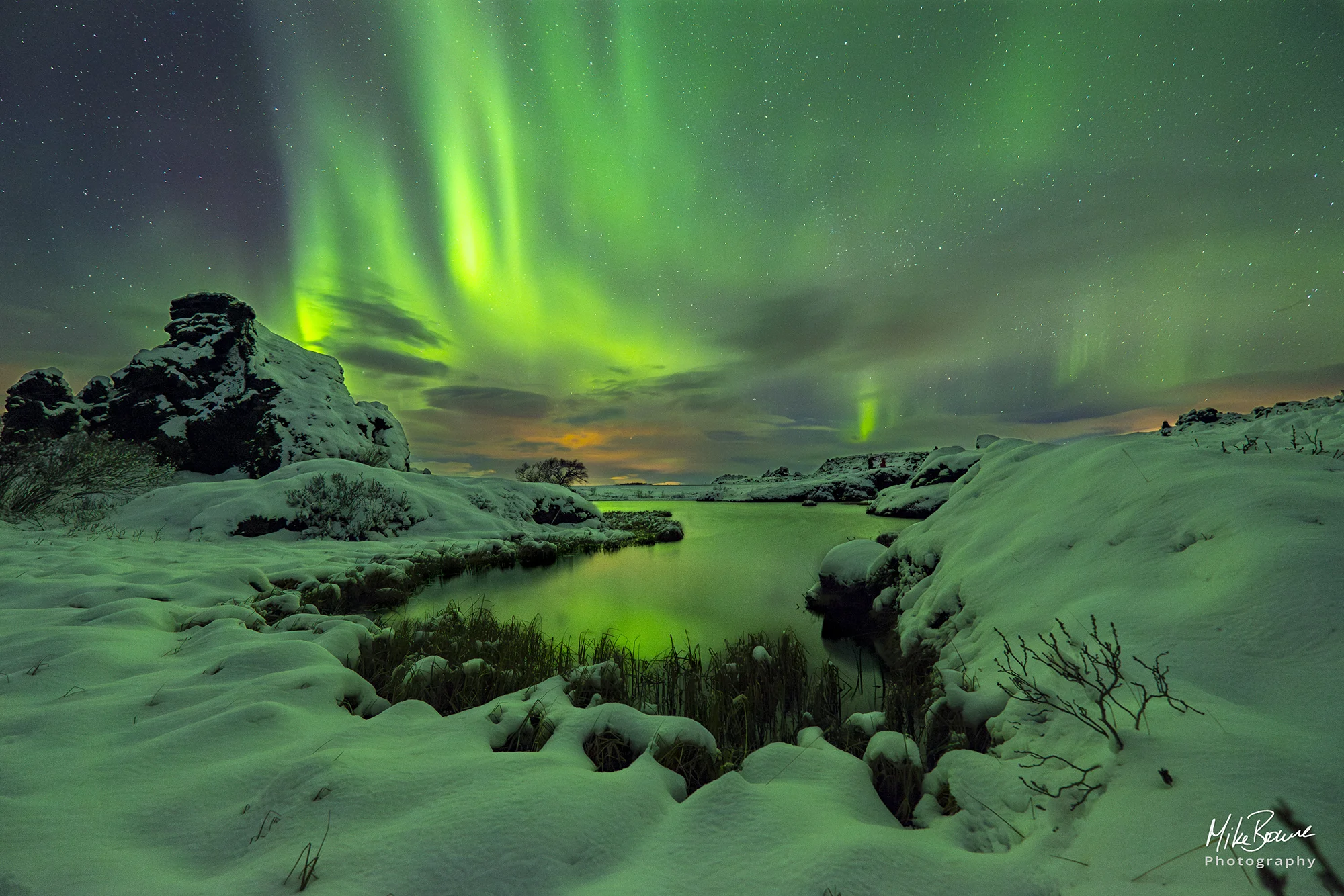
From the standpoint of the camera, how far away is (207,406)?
25.6m

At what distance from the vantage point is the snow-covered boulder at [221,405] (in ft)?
81.8

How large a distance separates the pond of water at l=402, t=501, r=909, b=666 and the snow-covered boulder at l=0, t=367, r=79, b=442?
99.3 ft

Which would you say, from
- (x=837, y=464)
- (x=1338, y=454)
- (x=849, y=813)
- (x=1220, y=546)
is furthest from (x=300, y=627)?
(x=837, y=464)

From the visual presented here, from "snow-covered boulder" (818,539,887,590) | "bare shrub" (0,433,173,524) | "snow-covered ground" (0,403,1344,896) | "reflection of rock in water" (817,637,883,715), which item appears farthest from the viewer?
"bare shrub" (0,433,173,524)

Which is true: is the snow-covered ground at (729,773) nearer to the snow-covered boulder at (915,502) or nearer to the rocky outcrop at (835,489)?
the snow-covered boulder at (915,502)

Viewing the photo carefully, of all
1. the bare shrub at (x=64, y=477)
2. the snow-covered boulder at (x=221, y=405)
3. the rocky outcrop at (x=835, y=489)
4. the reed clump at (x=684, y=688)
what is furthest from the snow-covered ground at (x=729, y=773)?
the rocky outcrop at (x=835, y=489)

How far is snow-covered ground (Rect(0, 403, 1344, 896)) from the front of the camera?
6.06ft

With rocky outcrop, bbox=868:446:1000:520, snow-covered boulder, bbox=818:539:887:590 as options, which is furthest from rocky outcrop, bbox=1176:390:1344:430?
rocky outcrop, bbox=868:446:1000:520

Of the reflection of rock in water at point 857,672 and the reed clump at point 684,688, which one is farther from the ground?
the reed clump at point 684,688

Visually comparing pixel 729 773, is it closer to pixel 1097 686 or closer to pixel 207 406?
pixel 1097 686

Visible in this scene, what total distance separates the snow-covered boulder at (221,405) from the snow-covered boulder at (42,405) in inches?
29.5

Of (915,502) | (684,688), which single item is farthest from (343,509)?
(915,502)

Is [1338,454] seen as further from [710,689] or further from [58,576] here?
[58,576]

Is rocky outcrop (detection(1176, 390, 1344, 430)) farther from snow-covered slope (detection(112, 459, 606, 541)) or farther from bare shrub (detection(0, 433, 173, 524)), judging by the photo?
bare shrub (detection(0, 433, 173, 524))
